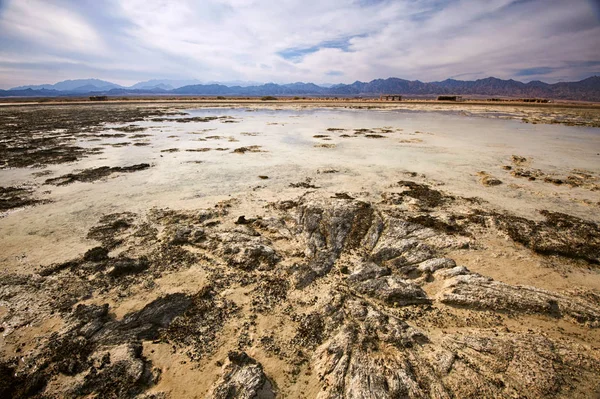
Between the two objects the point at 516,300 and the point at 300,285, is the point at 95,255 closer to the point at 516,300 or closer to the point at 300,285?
the point at 300,285

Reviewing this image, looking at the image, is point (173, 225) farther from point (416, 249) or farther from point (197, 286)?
point (416, 249)

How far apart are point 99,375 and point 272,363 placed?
276 centimetres

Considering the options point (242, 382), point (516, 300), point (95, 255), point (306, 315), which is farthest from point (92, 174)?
point (516, 300)

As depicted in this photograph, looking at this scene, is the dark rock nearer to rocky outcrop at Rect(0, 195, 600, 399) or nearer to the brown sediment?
rocky outcrop at Rect(0, 195, 600, 399)

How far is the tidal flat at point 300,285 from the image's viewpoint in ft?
14.0

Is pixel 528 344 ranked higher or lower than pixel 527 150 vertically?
lower

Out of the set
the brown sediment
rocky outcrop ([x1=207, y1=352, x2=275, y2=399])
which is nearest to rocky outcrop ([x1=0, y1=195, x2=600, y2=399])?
rocky outcrop ([x1=207, y1=352, x2=275, y2=399])

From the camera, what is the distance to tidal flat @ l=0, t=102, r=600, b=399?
4266mm

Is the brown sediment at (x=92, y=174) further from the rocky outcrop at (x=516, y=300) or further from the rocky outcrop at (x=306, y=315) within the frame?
the rocky outcrop at (x=516, y=300)

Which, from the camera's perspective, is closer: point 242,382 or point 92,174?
point 242,382

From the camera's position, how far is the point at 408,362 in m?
4.38

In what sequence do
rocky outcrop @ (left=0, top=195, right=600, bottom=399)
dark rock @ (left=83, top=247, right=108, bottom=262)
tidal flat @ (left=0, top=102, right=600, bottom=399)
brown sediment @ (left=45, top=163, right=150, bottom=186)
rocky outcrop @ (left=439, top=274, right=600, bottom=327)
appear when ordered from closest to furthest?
rocky outcrop @ (left=0, top=195, right=600, bottom=399) < tidal flat @ (left=0, top=102, right=600, bottom=399) < rocky outcrop @ (left=439, top=274, right=600, bottom=327) < dark rock @ (left=83, top=247, right=108, bottom=262) < brown sediment @ (left=45, top=163, right=150, bottom=186)

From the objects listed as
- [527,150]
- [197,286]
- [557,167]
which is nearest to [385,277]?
[197,286]

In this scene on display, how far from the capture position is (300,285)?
21.0ft
